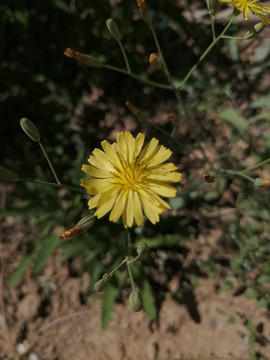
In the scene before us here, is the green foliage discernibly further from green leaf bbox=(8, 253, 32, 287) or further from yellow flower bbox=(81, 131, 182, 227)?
yellow flower bbox=(81, 131, 182, 227)

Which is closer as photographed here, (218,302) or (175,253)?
(218,302)

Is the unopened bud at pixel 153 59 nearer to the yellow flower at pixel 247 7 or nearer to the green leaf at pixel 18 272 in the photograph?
the yellow flower at pixel 247 7

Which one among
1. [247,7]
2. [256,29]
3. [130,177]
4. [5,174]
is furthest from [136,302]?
[247,7]

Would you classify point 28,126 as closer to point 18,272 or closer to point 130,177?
point 130,177

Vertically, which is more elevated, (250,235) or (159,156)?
(159,156)

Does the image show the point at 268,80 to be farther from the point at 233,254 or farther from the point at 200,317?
the point at 200,317

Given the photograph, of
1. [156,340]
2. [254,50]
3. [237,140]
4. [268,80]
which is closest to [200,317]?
[156,340]

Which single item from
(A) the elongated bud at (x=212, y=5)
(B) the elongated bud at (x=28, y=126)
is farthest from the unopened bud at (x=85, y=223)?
(A) the elongated bud at (x=212, y=5)

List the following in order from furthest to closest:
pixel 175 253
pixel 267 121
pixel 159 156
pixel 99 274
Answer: pixel 175 253, pixel 267 121, pixel 99 274, pixel 159 156
